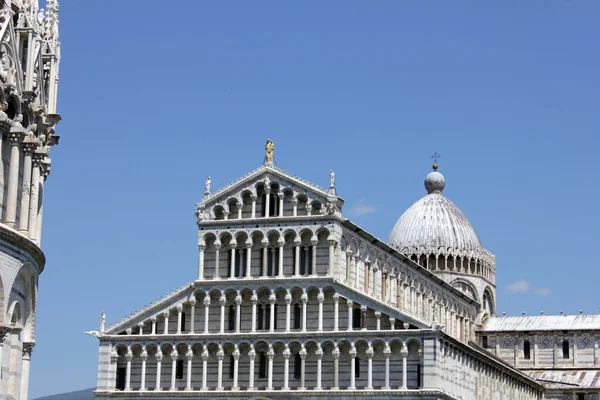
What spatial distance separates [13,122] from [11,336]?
523 centimetres

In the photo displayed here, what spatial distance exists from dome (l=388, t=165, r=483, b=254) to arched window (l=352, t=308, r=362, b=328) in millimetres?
33290

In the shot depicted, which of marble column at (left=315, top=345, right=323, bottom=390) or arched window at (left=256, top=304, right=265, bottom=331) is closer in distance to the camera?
marble column at (left=315, top=345, right=323, bottom=390)

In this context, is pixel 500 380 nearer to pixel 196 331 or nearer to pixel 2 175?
pixel 196 331

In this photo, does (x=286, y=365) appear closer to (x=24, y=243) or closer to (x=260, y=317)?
(x=260, y=317)

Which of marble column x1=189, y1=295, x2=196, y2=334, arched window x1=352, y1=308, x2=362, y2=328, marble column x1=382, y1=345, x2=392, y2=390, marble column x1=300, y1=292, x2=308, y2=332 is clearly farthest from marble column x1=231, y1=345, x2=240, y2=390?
marble column x1=382, y1=345, x2=392, y2=390

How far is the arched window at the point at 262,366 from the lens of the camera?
7456 cm

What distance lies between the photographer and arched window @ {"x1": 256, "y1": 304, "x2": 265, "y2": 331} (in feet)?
246

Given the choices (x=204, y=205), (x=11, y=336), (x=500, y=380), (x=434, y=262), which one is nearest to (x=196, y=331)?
(x=204, y=205)

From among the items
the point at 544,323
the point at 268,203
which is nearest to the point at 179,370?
the point at 268,203

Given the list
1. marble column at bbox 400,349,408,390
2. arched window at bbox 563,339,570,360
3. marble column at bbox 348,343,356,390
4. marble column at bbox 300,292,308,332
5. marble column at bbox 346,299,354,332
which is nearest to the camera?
marble column at bbox 400,349,408,390

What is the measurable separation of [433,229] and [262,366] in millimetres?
35275

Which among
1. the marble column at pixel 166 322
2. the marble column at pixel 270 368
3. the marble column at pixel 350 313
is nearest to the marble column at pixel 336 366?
the marble column at pixel 350 313

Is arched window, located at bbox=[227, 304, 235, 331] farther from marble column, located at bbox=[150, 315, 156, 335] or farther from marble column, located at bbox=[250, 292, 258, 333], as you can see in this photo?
marble column, located at bbox=[150, 315, 156, 335]

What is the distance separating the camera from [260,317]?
75000mm
